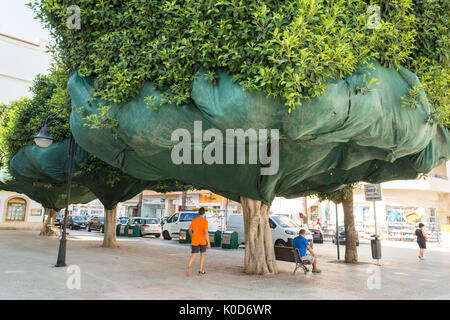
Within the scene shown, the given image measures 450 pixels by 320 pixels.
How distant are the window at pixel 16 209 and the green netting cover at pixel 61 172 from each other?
1608cm

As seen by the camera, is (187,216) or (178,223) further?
(178,223)

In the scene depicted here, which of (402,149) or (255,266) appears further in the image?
(255,266)

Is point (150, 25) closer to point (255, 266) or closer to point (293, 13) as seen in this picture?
point (293, 13)

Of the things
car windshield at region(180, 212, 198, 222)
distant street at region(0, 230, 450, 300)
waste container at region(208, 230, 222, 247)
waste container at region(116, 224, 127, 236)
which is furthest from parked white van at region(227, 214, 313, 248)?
waste container at region(116, 224, 127, 236)

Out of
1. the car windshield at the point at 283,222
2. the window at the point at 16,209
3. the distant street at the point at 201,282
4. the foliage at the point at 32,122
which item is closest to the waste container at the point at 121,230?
the window at the point at 16,209

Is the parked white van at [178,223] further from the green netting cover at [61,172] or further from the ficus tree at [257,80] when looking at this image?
the ficus tree at [257,80]

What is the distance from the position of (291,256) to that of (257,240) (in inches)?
61.4

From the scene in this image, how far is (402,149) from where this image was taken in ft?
21.8

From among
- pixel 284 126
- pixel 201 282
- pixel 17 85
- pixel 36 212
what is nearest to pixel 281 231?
pixel 201 282

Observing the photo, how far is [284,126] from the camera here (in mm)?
5508

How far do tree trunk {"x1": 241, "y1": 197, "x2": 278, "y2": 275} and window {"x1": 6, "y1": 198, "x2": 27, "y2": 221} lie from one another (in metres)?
27.7

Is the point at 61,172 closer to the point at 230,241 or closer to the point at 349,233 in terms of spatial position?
the point at 230,241
